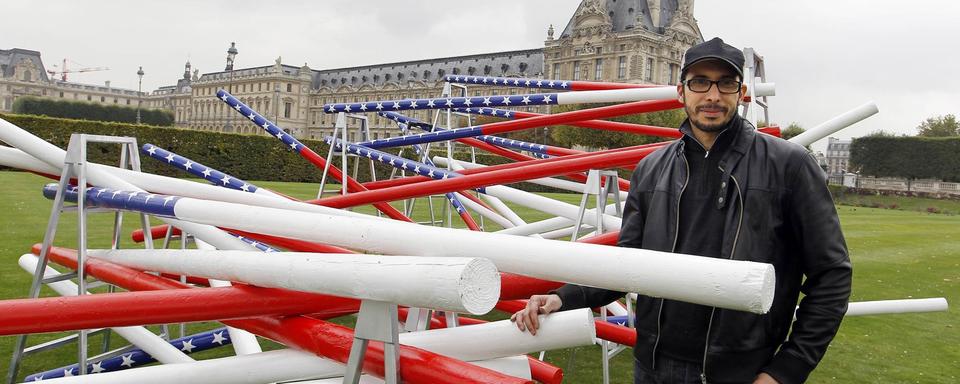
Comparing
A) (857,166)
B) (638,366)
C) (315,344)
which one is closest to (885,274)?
(638,366)

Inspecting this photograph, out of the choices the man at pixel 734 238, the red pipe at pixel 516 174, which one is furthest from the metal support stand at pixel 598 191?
the man at pixel 734 238

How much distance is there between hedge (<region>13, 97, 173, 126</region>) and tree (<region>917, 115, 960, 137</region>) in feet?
385

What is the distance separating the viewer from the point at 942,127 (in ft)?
285

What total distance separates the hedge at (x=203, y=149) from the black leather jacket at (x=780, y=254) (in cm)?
3063

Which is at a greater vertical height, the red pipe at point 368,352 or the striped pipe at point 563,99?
the striped pipe at point 563,99

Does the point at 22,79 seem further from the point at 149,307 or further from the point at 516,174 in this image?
the point at 149,307

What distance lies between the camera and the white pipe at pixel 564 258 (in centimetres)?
160

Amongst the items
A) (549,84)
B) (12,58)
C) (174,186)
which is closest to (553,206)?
(549,84)

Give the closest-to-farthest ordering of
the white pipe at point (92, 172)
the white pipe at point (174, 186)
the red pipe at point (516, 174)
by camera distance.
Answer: the white pipe at point (92, 172), the white pipe at point (174, 186), the red pipe at point (516, 174)

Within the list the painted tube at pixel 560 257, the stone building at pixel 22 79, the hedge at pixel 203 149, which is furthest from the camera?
the stone building at pixel 22 79

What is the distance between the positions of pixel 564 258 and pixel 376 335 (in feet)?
1.92

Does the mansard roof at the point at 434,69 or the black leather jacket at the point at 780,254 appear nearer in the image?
the black leather jacket at the point at 780,254

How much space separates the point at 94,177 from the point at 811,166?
345 cm

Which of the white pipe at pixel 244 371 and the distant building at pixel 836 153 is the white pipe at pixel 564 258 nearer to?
the white pipe at pixel 244 371
